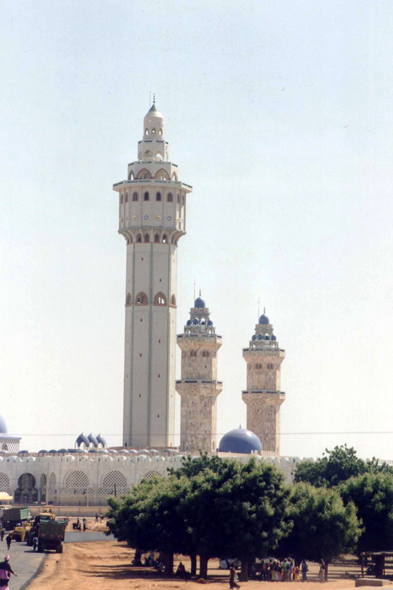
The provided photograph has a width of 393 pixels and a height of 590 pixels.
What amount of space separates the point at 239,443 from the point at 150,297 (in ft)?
55.8

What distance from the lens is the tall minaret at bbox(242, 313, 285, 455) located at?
135000mm

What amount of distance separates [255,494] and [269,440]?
79.3m

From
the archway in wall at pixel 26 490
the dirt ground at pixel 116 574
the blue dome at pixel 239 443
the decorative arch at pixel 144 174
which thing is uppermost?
the decorative arch at pixel 144 174

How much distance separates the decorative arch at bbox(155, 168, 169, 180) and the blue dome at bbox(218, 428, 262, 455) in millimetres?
26615

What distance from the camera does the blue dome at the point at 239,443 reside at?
11956cm

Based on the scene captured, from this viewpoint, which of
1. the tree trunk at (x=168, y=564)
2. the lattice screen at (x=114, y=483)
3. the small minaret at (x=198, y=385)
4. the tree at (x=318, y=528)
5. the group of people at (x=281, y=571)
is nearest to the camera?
the tree at (x=318, y=528)

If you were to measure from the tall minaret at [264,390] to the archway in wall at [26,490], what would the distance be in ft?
106

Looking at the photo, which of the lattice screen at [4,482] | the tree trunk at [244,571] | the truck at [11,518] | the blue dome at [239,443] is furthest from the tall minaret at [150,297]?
the tree trunk at [244,571]

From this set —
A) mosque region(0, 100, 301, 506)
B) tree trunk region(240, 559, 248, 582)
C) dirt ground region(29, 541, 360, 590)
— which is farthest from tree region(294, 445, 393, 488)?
tree trunk region(240, 559, 248, 582)

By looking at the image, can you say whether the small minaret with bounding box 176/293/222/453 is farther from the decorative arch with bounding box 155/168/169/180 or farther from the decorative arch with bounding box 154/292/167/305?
the decorative arch with bounding box 155/168/169/180

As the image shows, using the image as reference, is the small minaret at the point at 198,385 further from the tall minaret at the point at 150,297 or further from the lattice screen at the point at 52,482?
the lattice screen at the point at 52,482

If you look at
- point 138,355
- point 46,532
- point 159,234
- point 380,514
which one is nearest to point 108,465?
point 138,355

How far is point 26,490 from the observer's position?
360ft

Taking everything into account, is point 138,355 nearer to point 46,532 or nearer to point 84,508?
point 84,508
